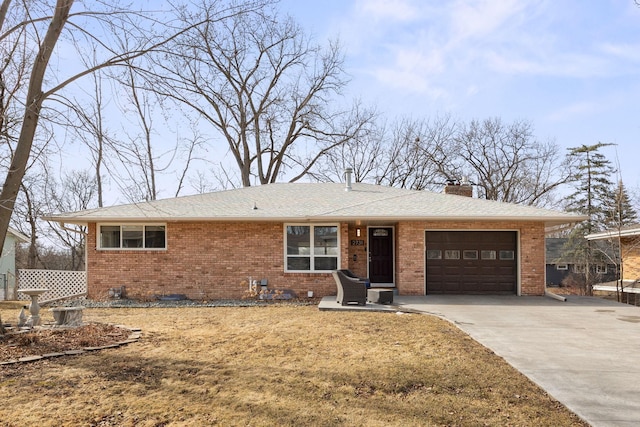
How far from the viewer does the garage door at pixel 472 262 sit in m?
13.6

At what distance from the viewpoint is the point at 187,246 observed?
44.7 ft

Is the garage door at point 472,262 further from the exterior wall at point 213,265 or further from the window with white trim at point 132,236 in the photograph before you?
the window with white trim at point 132,236

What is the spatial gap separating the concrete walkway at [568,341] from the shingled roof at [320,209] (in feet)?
7.61

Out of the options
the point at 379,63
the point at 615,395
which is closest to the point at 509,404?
the point at 615,395

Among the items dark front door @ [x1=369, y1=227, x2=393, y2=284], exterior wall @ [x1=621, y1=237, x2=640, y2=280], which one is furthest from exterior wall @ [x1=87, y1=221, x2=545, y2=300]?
exterior wall @ [x1=621, y1=237, x2=640, y2=280]

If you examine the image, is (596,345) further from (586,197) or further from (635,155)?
(586,197)

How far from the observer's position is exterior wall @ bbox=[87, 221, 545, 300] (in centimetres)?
1350

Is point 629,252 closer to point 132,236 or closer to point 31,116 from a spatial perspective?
point 132,236

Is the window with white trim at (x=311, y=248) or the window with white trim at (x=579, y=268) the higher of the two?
the window with white trim at (x=311, y=248)

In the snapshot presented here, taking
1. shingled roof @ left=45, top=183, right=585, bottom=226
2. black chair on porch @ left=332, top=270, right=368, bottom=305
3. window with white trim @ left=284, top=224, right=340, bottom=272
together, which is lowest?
black chair on porch @ left=332, top=270, right=368, bottom=305

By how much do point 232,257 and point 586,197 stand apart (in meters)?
26.1

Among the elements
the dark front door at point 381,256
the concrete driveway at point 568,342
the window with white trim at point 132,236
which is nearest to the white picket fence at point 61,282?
the window with white trim at point 132,236

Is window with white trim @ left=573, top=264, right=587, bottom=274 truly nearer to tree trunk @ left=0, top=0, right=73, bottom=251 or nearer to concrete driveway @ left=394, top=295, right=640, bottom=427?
concrete driveway @ left=394, top=295, right=640, bottom=427

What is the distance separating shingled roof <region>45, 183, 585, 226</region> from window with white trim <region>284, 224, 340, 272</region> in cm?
61
